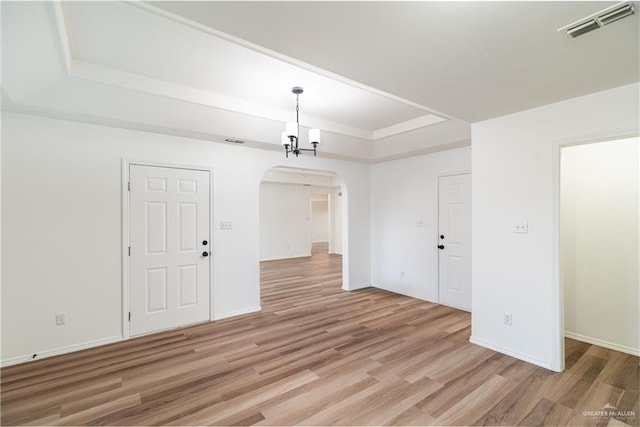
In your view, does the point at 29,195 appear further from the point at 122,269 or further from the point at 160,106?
the point at 160,106

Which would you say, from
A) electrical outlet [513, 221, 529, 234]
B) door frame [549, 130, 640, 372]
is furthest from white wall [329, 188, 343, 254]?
door frame [549, 130, 640, 372]

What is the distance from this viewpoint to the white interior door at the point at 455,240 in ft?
15.2

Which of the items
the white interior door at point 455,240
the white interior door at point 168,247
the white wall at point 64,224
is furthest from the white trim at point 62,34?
the white interior door at point 455,240

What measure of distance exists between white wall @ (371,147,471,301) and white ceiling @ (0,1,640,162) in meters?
0.94

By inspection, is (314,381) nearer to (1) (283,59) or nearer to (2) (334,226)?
(1) (283,59)

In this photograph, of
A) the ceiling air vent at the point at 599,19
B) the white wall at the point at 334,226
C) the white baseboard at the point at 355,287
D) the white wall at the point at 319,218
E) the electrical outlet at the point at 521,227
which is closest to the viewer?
the ceiling air vent at the point at 599,19

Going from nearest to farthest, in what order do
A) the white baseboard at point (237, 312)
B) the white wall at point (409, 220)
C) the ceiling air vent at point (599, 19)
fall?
the ceiling air vent at point (599, 19) < the white baseboard at point (237, 312) < the white wall at point (409, 220)

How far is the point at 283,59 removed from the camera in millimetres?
2078

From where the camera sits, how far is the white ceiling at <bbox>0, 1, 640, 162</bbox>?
1650 mm

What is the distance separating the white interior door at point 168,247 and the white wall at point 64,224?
0.58ft

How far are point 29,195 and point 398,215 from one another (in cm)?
525

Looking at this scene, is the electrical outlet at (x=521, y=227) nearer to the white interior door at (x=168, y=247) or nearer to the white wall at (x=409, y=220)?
the white wall at (x=409, y=220)

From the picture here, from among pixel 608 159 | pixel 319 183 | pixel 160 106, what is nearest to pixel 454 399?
pixel 608 159

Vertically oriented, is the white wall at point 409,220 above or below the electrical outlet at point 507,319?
above
